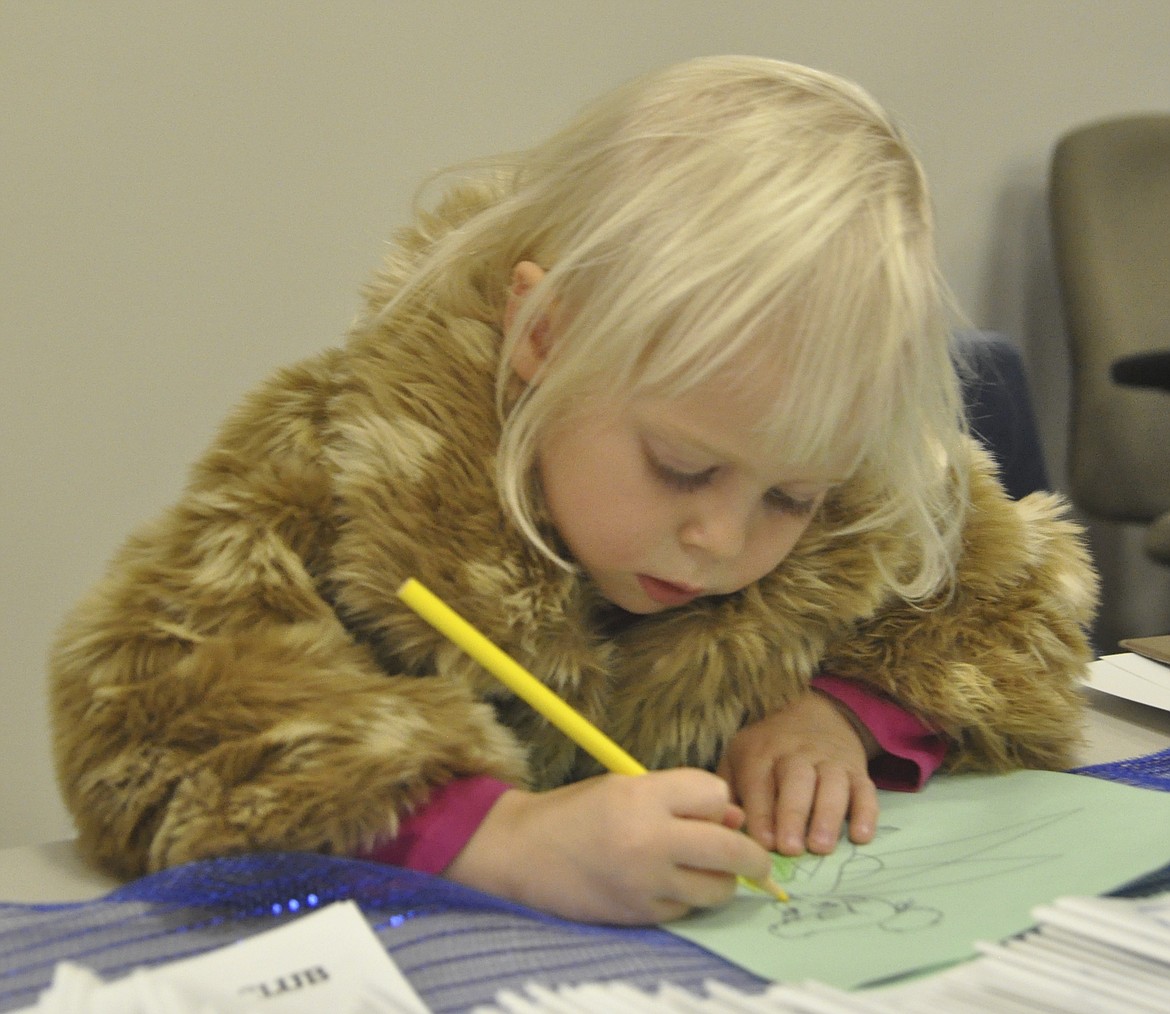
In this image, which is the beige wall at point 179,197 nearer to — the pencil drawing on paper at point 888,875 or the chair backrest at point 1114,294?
the chair backrest at point 1114,294

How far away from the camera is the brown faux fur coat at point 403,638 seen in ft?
1.57

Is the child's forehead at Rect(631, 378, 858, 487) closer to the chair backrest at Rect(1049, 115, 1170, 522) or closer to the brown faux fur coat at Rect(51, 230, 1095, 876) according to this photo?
the brown faux fur coat at Rect(51, 230, 1095, 876)

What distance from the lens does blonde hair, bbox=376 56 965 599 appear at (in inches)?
20.8

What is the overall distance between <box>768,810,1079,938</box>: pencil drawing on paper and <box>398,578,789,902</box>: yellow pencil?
19 mm

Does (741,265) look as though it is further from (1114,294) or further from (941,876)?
(1114,294)

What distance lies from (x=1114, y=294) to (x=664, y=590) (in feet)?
3.87

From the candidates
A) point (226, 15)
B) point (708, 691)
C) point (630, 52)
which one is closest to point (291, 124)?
point (226, 15)

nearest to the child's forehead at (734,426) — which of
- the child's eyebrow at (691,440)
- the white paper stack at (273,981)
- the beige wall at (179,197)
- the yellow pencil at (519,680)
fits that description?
the child's eyebrow at (691,440)

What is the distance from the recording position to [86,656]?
0.50 metres

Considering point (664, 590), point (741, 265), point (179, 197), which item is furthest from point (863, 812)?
point (179, 197)

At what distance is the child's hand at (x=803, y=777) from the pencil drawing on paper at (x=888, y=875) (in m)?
0.01

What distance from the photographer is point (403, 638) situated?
1.76ft

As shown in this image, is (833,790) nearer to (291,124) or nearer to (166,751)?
(166,751)

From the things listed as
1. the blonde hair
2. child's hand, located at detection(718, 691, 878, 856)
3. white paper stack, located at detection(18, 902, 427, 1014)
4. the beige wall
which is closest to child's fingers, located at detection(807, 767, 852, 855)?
child's hand, located at detection(718, 691, 878, 856)
